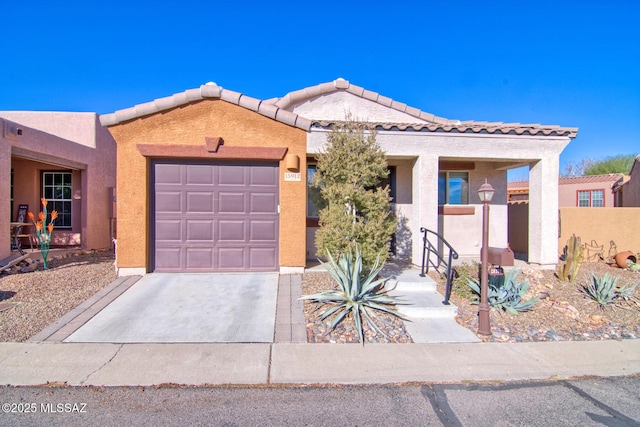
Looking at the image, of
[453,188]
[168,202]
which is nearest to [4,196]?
[168,202]

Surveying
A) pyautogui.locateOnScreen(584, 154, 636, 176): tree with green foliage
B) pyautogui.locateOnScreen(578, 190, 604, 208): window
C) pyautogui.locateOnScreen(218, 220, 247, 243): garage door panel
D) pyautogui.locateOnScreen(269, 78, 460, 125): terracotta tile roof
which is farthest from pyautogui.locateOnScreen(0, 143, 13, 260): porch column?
pyautogui.locateOnScreen(584, 154, 636, 176): tree with green foliage

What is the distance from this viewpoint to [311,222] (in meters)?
9.03

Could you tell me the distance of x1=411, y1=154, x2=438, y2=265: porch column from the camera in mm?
7949

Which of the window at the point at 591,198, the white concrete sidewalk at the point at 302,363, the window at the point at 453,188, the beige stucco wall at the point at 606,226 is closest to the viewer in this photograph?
the white concrete sidewalk at the point at 302,363

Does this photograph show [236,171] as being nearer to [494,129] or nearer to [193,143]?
[193,143]

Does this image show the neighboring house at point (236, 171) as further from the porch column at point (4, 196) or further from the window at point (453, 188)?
the porch column at point (4, 196)

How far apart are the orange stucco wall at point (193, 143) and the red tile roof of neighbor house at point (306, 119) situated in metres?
0.14

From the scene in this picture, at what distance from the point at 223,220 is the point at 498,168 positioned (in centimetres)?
779

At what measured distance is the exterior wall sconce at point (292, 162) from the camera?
6996mm

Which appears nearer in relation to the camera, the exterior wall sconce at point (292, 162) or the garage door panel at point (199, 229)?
the exterior wall sconce at point (292, 162)

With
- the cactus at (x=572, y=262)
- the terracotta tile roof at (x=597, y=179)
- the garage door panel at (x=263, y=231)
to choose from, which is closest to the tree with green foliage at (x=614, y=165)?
the terracotta tile roof at (x=597, y=179)

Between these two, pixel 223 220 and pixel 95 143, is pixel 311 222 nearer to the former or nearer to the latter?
pixel 223 220

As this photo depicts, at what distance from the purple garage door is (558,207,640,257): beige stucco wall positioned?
965 cm

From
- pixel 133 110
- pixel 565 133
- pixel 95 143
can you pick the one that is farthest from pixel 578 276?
pixel 95 143
